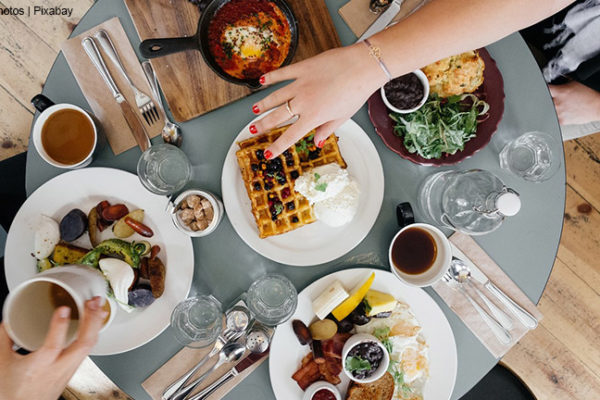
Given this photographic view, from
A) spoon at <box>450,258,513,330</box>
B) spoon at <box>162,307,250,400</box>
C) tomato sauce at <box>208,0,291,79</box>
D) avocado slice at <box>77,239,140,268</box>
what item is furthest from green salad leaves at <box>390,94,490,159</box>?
avocado slice at <box>77,239,140,268</box>

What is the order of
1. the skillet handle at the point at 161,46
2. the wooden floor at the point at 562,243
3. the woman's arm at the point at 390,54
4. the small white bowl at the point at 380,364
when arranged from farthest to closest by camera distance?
the wooden floor at the point at 562,243
the small white bowl at the point at 380,364
the skillet handle at the point at 161,46
the woman's arm at the point at 390,54

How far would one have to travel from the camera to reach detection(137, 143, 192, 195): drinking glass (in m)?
1.71

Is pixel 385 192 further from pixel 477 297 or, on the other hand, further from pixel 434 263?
pixel 477 297

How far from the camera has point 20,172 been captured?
218 centimetres

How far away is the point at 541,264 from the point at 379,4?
1437 mm

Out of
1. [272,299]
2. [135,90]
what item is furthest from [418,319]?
[135,90]

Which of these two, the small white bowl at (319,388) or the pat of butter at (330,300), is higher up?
the pat of butter at (330,300)

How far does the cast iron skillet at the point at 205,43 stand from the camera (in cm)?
154

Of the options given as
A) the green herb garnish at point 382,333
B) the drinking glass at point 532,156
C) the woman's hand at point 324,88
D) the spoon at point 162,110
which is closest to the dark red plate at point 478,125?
the drinking glass at point 532,156

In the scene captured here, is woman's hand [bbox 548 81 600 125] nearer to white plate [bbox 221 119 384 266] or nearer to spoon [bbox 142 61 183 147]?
white plate [bbox 221 119 384 266]

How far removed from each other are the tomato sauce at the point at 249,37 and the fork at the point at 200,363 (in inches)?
46.1

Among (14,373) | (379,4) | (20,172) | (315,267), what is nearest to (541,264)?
(315,267)

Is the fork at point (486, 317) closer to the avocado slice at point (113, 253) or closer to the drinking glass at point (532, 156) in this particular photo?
the drinking glass at point (532, 156)

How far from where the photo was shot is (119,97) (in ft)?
5.85
